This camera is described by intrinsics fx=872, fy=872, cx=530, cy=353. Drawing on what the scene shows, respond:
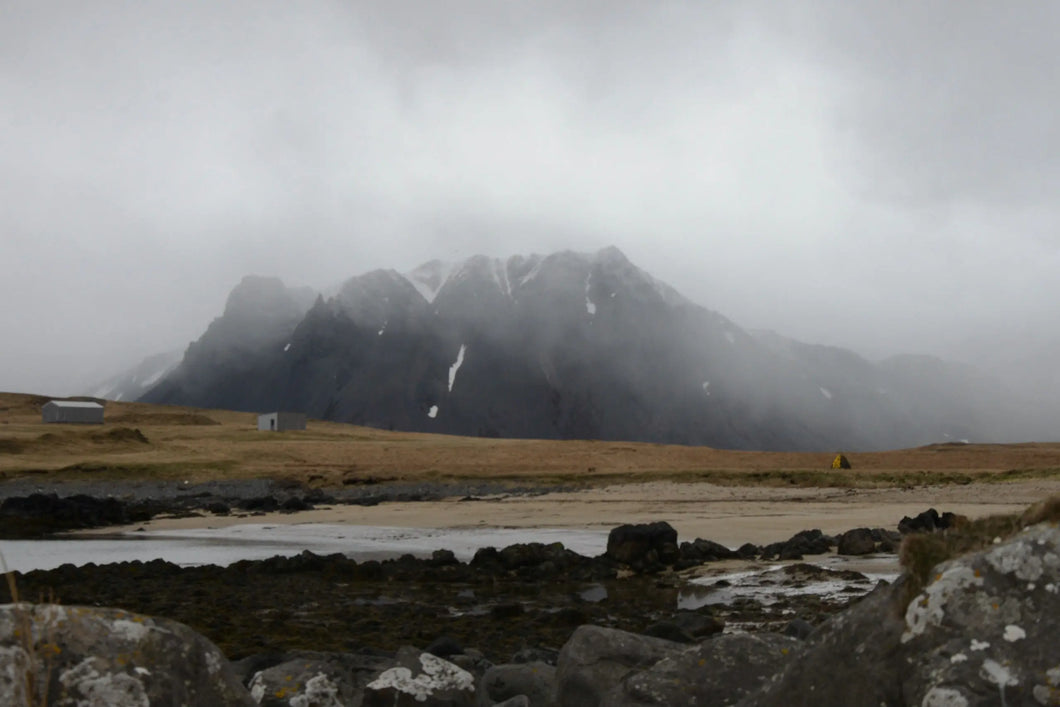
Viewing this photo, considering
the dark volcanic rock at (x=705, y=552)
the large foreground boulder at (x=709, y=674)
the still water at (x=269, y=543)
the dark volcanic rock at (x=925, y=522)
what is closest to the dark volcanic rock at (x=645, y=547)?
the dark volcanic rock at (x=705, y=552)

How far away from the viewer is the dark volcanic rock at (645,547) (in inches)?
887

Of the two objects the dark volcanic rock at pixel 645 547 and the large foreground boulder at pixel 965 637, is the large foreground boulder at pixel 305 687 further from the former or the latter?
the dark volcanic rock at pixel 645 547

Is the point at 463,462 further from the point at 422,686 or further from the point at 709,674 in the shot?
the point at 709,674

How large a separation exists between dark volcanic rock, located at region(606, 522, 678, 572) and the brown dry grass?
30549 mm

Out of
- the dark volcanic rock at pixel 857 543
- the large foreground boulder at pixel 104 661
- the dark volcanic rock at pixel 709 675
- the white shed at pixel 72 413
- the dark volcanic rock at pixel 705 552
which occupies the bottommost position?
the dark volcanic rock at pixel 705 552

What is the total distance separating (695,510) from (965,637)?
1416 inches

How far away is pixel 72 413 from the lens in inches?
4498

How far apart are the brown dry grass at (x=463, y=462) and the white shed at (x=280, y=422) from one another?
20506 millimetres

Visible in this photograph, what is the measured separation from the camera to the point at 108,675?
178 inches

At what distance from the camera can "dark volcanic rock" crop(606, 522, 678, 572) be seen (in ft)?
73.9

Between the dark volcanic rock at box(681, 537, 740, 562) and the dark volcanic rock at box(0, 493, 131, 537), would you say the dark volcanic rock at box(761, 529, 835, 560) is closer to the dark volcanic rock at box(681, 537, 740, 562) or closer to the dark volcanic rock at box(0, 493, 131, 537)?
the dark volcanic rock at box(681, 537, 740, 562)

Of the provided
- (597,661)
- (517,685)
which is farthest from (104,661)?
(517,685)

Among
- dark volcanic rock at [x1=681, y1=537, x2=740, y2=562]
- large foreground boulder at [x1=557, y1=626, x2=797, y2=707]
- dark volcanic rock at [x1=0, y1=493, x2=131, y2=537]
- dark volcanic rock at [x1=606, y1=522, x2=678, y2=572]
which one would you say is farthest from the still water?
large foreground boulder at [x1=557, y1=626, x2=797, y2=707]

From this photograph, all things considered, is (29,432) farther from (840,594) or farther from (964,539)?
(964,539)
